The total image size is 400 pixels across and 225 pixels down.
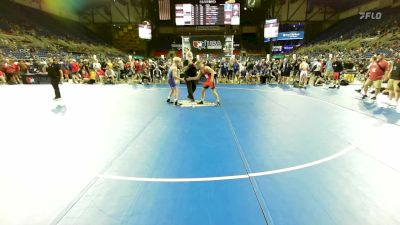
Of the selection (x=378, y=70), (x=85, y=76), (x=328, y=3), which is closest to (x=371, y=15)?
(x=328, y=3)

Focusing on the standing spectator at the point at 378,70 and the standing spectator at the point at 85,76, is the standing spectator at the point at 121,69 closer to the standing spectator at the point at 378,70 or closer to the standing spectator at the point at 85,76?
the standing spectator at the point at 85,76

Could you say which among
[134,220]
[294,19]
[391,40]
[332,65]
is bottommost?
[134,220]

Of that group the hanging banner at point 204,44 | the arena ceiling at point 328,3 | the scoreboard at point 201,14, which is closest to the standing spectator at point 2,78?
the hanging banner at point 204,44

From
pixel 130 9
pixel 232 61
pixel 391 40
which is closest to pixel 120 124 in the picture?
pixel 232 61

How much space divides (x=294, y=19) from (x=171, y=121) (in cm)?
4508

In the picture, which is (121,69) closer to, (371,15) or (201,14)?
(201,14)

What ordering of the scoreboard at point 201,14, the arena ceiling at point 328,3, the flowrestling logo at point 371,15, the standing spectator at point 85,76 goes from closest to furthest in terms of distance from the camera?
the standing spectator at point 85,76, the scoreboard at point 201,14, the flowrestling logo at point 371,15, the arena ceiling at point 328,3

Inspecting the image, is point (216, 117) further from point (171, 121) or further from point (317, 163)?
point (317, 163)

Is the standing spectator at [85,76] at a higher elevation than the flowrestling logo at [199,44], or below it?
below

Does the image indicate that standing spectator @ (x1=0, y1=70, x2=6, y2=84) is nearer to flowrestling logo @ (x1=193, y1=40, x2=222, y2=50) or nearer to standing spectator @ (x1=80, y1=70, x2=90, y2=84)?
standing spectator @ (x1=80, y1=70, x2=90, y2=84)

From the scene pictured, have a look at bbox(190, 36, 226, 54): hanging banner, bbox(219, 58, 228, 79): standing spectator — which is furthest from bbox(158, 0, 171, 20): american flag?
bbox(219, 58, 228, 79): standing spectator

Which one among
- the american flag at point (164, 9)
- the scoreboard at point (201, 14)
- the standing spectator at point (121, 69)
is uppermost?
the american flag at point (164, 9)

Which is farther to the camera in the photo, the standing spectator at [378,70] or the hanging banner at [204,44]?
the hanging banner at [204,44]

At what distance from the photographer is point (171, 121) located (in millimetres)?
7289
